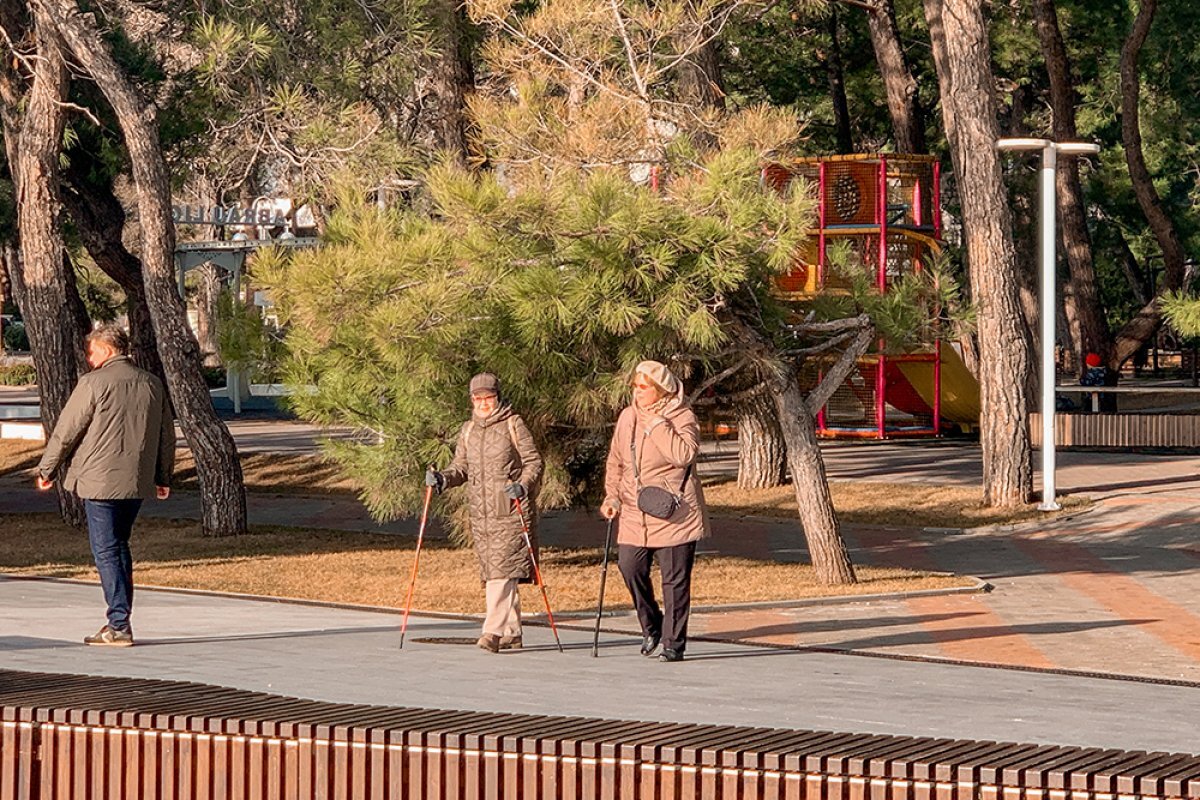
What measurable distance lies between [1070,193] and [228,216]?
15.7 meters

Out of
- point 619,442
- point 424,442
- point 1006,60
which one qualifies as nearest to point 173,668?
point 619,442

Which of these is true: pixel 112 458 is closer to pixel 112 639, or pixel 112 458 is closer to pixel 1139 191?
pixel 112 639

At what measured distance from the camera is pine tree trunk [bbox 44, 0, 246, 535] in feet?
64.0

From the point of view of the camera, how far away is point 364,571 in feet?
55.6

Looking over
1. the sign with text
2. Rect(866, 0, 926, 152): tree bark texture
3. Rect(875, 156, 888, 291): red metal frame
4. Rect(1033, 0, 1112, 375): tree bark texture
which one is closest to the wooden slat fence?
Rect(875, 156, 888, 291): red metal frame

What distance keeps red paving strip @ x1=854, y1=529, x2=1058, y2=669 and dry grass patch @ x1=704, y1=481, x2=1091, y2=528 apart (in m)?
6.29

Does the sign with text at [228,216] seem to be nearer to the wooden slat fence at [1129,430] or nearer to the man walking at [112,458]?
the wooden slat fence at [1129,430]

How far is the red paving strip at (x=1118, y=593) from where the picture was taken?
42.4 ft

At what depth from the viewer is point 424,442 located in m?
15.6

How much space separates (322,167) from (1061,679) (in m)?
10.4

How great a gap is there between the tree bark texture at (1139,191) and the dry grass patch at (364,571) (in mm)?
16849

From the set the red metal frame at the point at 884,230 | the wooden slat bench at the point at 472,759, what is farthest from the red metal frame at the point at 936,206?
the wooden slat bench at the point at 472,759

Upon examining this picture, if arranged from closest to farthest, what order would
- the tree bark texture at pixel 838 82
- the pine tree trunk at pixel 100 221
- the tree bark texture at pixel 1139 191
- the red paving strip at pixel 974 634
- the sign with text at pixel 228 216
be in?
the red paving strip at pixel 974 634 < the pine tree trunk at pixel 100 221 < the tree bark texture at pixel 1139 191 < the tree bark texture at pixel 838 82 < the sign with text at pixel 228 216

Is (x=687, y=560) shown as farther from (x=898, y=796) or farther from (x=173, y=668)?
(x=898, y=796)
